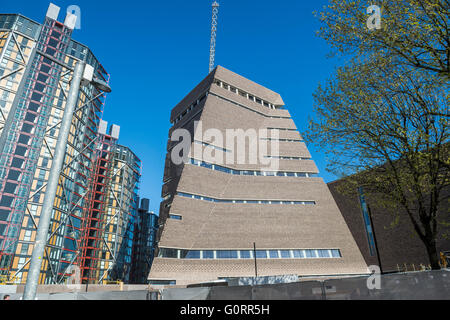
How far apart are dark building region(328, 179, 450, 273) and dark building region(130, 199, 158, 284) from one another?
222 feet

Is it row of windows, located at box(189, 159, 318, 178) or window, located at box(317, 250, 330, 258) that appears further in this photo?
row of windows, located at box(189, 159, 318, 178)

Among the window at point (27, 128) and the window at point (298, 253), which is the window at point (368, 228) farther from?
the window at point (27, 128)

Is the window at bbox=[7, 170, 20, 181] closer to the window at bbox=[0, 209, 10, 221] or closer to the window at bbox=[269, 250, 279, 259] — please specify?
the window at bbox=[0, 209, 10, 221]

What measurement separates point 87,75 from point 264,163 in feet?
118

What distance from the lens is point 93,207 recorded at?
2660 inches

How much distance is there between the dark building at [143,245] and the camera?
9136 centimetres

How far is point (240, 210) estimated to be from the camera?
35.7m

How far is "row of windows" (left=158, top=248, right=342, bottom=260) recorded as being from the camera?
3034 centimetres

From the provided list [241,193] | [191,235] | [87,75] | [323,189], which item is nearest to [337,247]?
[323,189]

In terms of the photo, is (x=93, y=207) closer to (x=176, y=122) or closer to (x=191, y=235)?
(x=176, y=122)

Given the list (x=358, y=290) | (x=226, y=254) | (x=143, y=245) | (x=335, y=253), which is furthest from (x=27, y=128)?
(x=143, y=245)

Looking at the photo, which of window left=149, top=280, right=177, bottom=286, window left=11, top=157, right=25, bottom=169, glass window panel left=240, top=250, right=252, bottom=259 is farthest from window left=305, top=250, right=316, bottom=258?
window left=11, top=157, right=25, bottom=169

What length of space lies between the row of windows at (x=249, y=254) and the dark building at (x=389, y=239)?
6462 millimetres

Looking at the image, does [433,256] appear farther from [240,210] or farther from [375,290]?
[240,210]
